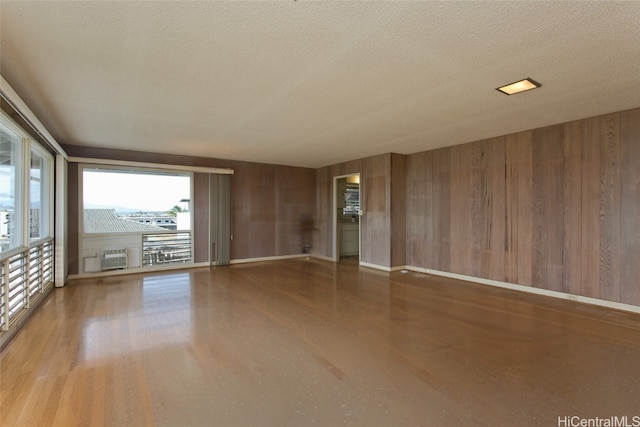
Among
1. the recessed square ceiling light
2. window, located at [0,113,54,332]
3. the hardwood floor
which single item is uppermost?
the recessed square ceiling light

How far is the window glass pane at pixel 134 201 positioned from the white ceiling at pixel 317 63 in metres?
1.75

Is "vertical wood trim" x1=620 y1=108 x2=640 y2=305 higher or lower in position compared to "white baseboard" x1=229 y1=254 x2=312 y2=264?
higher

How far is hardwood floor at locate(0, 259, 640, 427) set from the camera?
1771 millimetres

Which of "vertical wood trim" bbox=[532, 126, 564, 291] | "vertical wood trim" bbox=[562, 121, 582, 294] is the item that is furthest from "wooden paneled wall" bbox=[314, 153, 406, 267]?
"vertical wood trim" bbox=[562, 121, 582, 294]

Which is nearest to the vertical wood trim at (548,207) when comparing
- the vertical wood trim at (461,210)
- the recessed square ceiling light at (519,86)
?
the vertical wood trim at (461,210)

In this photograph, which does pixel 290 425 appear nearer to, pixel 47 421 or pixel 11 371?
pixel 47 421

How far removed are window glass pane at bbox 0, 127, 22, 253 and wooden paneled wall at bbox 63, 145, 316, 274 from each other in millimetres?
2562

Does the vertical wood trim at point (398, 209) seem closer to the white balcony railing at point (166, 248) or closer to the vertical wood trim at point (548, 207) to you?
the vertical wood trim at point (548, 207)

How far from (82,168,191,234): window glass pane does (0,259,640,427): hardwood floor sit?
1829 millimetres

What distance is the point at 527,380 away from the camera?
6.88 feet

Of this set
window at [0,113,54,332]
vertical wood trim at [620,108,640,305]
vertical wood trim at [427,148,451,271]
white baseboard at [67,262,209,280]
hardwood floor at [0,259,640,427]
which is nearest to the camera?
hardwood floor at [0,259,640,427]

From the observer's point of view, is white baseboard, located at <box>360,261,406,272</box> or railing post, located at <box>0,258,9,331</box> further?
white baseboard, located at <box>360,261,406,272</box>

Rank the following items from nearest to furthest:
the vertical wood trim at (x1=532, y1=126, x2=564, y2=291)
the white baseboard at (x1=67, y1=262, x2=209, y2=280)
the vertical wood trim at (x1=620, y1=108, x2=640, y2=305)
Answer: the vertical wood trim at (x1=620, y1=108, x2=640, y2=305) < the vertical wood trim at (x1=532, y1=126, x2=564, y2=291) < the white baseboard at (x1=67, y1=262, x2=209, y2=280)

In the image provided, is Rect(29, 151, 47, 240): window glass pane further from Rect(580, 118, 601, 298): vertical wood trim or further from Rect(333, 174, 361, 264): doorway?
Rect(580, 118, 601, 298): vertical wood trim
